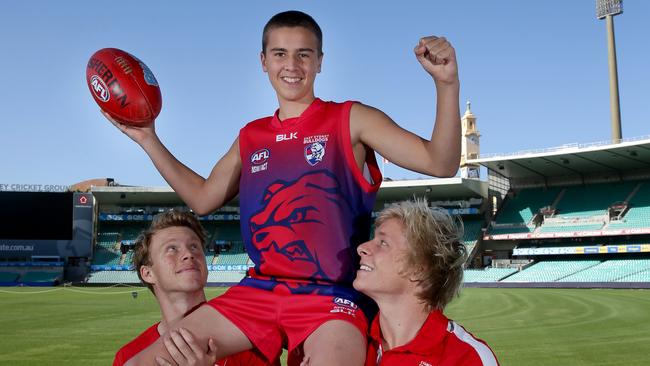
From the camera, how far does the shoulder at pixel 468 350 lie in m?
2.83

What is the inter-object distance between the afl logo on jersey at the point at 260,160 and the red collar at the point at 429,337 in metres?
1.20

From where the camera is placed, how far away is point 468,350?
2.88 metres

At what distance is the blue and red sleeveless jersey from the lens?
322 cm

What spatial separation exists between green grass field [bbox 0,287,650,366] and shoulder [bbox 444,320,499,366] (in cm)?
782

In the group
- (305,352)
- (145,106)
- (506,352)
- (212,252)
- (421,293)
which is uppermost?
(145,106)

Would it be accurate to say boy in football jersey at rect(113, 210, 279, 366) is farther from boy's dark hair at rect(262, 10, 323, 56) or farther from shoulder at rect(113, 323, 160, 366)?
boy's dark hair at rect(262, 10, 323, 56)

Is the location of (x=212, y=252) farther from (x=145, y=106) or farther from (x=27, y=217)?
(x=145, y=106)

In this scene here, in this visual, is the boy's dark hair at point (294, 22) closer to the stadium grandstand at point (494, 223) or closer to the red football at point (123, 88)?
the red football at point (123, 88)

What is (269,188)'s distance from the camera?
3416 mm

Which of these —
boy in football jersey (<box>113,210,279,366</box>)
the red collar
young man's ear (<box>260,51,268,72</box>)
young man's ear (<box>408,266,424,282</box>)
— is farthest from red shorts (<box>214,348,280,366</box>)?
young man's ear (<box>260,51,268,72</box>)

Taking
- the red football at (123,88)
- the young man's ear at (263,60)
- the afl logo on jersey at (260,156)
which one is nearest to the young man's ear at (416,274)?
the afl logo on jersey at (260,156)

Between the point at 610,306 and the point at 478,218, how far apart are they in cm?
3383

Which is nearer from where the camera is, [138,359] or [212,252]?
[138,359]

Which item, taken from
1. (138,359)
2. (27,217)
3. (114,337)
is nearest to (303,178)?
(138,359)
